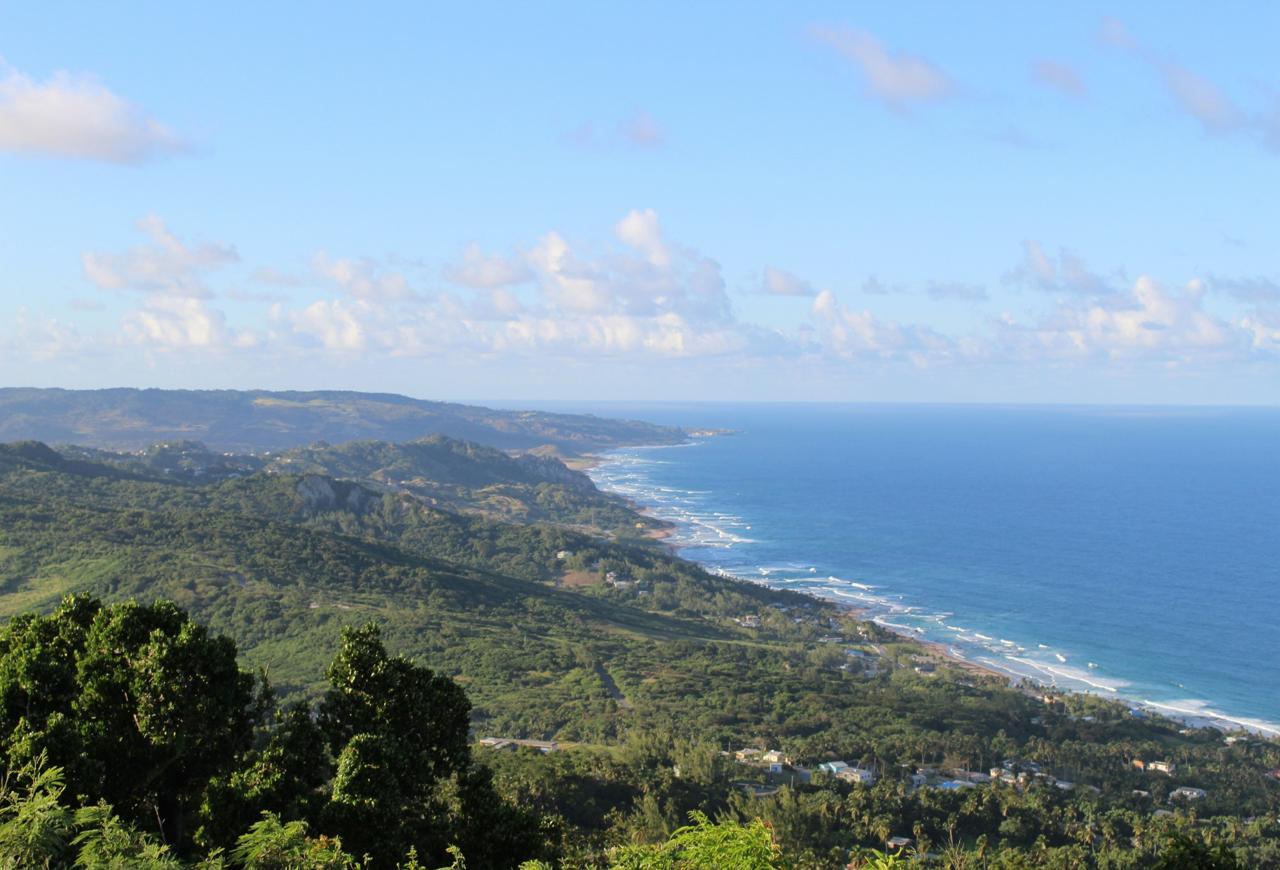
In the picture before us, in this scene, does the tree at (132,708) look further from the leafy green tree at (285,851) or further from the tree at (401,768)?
the leafy green tree at (285,851)

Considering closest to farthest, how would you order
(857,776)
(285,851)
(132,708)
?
1. (285,851)
2. (132,708)
3. (857,776)

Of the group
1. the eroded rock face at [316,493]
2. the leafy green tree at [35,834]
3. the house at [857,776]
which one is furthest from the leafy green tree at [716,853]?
the eroded rock face at [316,493]

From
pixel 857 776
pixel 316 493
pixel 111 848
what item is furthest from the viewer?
pixel 316 493

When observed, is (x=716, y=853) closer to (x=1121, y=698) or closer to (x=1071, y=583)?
(x=1121, y=698)

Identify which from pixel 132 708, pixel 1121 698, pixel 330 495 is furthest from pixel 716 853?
pixel 330 495

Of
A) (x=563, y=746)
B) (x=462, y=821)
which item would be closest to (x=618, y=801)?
(x=563, y=746)

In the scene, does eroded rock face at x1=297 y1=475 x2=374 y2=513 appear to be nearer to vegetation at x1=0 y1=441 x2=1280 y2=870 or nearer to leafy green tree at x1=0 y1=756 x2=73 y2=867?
vegetation at x1=0 y1=441 x2=1280 y2=870

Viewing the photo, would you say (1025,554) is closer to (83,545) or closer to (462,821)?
(83,545)

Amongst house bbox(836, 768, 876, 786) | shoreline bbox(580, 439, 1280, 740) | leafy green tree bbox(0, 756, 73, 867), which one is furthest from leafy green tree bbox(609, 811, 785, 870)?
shoreline bbox(580, 439, 1280, 740)
